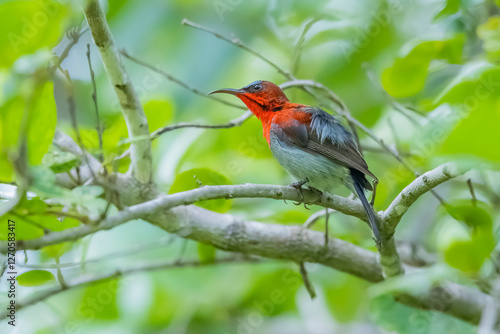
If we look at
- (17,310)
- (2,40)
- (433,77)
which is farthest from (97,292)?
(433,77)

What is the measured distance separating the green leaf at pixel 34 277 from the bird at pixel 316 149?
1576mm

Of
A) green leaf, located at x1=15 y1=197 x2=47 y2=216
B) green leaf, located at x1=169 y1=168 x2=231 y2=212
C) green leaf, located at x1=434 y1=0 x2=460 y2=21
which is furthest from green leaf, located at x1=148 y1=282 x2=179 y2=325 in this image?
green leaf, located at x1=434 y1=0 x2=460 y2=21

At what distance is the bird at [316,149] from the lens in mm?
3465

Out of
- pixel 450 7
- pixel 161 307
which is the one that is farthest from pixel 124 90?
pixel 161 307

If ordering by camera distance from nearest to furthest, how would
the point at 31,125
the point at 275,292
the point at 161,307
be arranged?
the point at 31,125
the point at 275,292
the point at 161,307

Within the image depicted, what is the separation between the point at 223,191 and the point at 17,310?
1.67 meters

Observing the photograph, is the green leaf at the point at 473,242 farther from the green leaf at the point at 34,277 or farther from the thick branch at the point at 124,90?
the green leaf at the point at 34,277

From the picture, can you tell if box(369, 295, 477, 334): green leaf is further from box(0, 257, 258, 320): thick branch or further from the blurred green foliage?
box(0, 257, 258, 320): thick branch

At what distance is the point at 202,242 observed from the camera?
3471mm

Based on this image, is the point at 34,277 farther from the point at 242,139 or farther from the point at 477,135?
the point at 477,135

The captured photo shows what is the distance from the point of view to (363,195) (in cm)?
311

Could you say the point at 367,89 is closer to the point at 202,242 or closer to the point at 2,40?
the point at 202,242

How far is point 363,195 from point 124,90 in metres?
1.49

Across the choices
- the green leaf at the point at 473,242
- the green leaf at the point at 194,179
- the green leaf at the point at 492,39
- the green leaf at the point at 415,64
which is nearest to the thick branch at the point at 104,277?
the green leaf at the point at 194,179
